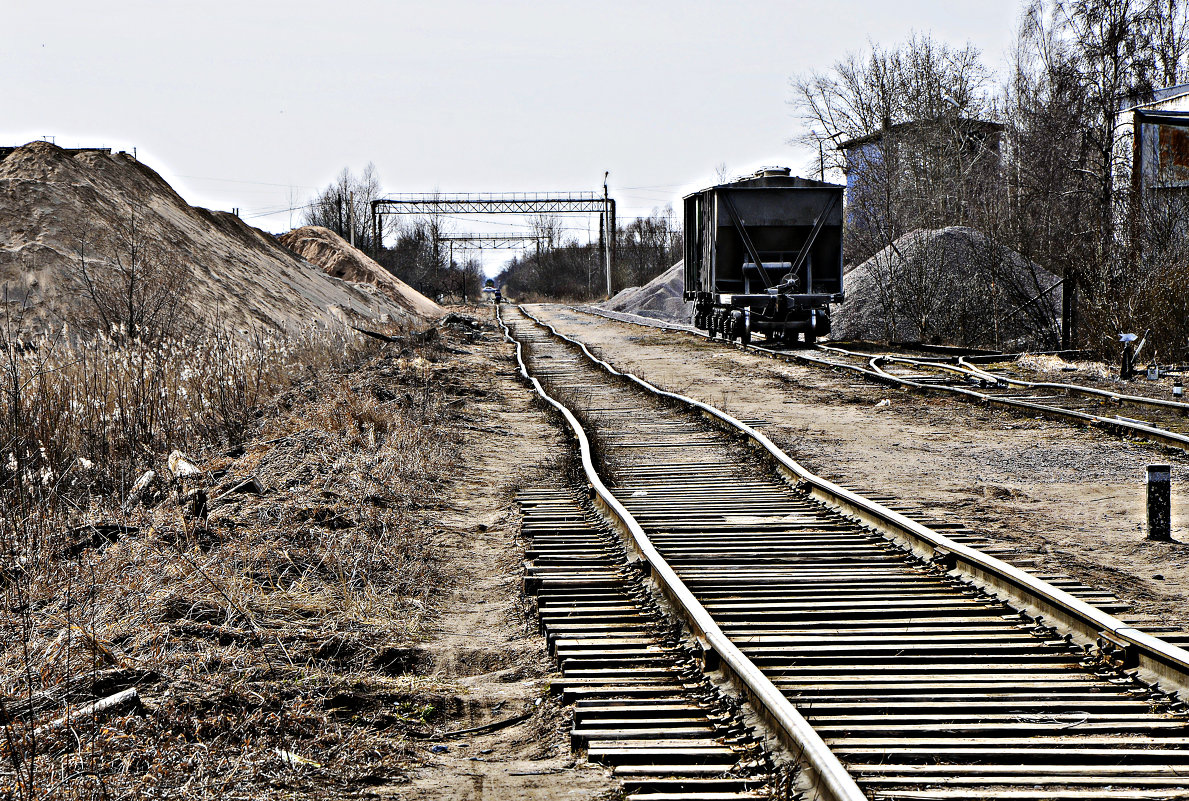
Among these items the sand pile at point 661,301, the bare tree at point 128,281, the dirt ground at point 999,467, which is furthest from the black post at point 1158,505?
the sand pile at point 661,301

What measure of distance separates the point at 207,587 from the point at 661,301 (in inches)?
1891

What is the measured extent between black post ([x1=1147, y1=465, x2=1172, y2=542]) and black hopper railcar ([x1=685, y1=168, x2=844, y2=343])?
53.7ft

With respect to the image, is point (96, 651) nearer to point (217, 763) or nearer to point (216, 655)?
point (216, 655)

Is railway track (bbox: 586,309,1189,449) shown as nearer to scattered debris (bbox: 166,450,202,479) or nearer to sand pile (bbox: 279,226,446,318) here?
scattered debris (bbox: 166,450,202,479)

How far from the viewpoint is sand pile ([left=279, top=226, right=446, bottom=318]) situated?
53.9 m

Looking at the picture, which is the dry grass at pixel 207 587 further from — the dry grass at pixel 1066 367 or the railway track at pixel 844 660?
the dry grass at pixel 1066 367

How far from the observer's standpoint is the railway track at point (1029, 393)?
458 inches

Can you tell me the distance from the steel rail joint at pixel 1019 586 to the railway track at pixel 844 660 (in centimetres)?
1

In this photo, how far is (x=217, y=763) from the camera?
3756mm

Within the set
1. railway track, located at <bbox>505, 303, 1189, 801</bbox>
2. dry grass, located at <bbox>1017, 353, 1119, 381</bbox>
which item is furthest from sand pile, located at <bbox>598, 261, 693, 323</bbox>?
railway track, located at <bbox>505, 303, 1189, 801</bbox>

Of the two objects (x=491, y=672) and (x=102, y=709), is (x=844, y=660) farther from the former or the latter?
(x=102, y=709)

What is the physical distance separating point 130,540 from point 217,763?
11.6 ft

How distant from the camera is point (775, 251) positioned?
24.3 metres

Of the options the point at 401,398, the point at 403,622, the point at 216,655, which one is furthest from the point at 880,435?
the point at 216,655
